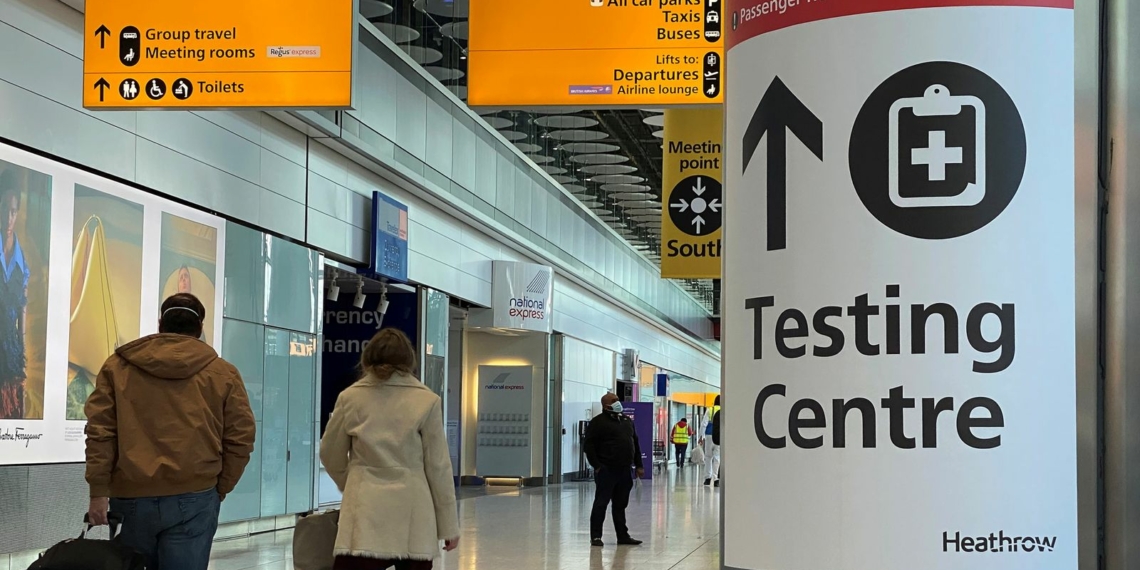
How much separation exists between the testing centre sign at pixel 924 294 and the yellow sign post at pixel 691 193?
10.7 metres

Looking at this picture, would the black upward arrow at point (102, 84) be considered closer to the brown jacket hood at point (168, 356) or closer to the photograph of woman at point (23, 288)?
the photograph of woman at point (23, 288)

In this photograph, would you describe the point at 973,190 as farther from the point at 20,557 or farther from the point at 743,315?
the point at 20,557

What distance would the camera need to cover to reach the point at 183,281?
11.9 m

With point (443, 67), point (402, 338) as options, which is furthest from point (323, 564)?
point (443, 67)

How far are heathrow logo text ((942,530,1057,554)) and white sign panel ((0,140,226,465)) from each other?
817cm

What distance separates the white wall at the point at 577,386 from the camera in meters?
27.5

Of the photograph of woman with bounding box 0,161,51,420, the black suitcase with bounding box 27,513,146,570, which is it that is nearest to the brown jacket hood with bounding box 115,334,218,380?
the black suitcase with bounding box 27,513,146,570

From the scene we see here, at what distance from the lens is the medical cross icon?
216 centimetres

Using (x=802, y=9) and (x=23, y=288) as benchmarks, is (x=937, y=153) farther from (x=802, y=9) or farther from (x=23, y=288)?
Answer: (x=23, y=288)

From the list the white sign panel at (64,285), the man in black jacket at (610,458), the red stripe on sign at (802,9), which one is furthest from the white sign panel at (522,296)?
the red stripe on sign at (802,9)

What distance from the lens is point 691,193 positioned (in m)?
13.2

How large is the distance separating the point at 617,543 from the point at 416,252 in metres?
7.54

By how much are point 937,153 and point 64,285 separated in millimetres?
8844

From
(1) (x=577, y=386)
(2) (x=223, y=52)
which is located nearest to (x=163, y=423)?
(2) (x=223, y=52)
